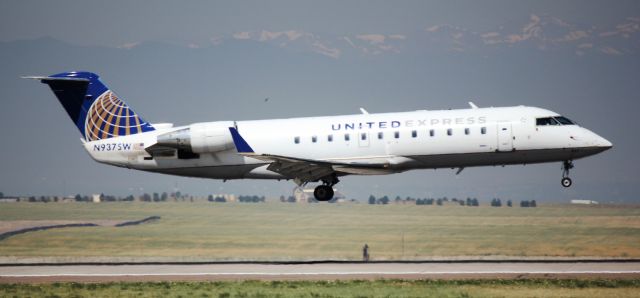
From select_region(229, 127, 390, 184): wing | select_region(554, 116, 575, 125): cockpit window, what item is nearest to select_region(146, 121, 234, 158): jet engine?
select_region(229, 127, 390, 184): wing

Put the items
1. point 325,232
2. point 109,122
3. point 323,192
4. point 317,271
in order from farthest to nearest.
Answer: point 325,232 < point 109,122 < point 323,192 < point 317,271

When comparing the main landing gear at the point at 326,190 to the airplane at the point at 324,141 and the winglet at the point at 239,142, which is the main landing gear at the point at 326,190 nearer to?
the airplane at the point at 324,141

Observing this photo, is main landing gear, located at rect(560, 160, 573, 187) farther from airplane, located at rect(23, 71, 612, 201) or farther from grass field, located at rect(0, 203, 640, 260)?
grass field, located at rect(0, 203, 640, 260)

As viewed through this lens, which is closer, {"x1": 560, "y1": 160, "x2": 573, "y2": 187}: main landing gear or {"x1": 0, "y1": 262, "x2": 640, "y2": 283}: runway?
{"x1": 0, "y1": 262, "x2": 640, "y2": 283}: runway

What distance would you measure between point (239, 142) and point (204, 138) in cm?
172

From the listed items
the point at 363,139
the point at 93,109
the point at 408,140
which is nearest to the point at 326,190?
the point at 363,139

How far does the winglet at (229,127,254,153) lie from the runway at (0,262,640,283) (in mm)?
5101

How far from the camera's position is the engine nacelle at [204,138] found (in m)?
40.8

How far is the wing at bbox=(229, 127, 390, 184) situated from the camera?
128ft

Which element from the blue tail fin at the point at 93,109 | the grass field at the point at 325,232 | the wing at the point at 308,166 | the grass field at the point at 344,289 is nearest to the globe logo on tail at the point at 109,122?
the blue tail fin at the point at 93,109

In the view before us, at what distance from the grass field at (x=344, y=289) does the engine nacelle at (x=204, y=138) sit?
10.1 meters

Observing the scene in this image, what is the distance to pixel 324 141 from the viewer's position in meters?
40.2


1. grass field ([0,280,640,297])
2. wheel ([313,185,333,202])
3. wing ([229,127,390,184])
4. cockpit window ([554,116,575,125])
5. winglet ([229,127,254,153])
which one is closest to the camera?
grass field ([0,280,640,297])

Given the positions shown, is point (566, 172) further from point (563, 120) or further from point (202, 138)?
point (202, 138)
